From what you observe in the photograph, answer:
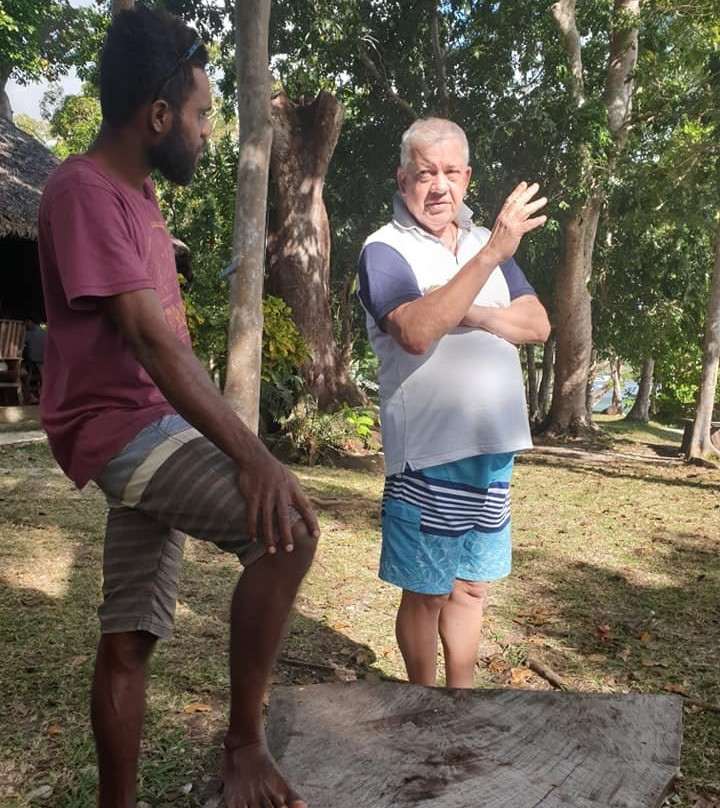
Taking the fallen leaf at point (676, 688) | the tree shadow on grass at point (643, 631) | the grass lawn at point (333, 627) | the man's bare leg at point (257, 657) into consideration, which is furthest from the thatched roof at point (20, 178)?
the man's bare leg at point (257, 657)

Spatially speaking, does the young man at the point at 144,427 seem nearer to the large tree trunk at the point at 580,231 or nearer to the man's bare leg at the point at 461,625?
the man's bare leg at the point at 461,625

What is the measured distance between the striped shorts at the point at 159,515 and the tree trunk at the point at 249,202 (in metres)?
5.32

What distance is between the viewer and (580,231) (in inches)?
570

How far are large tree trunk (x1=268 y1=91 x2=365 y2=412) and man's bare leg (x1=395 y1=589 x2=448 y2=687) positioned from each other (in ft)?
29.3

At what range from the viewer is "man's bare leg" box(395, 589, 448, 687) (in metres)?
2.62

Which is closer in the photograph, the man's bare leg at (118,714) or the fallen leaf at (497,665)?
the man's bare leg at (118,714)

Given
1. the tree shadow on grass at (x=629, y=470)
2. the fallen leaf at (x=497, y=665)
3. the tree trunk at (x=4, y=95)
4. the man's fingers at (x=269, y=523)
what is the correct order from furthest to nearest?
1. the tree trunk at (x=4, y=95)
2. the tree shadow on grass at (x=629, y=470)
3. the fallen leaf at (x=497, y=665)
4. the man's fingers at (x=269, y=523)

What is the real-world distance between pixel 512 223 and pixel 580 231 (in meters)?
12.9

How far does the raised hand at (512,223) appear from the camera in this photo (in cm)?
232

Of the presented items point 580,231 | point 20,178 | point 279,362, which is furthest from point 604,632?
point 580,231

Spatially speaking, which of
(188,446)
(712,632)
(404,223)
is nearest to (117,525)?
(188,446)

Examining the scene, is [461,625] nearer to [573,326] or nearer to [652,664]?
[652,664]

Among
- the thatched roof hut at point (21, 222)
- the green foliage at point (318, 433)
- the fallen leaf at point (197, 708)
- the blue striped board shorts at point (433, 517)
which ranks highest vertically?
the thatched roof hut at point (21, 222)

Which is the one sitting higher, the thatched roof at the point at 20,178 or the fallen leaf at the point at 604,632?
the thatched roof at the point at 20,178
